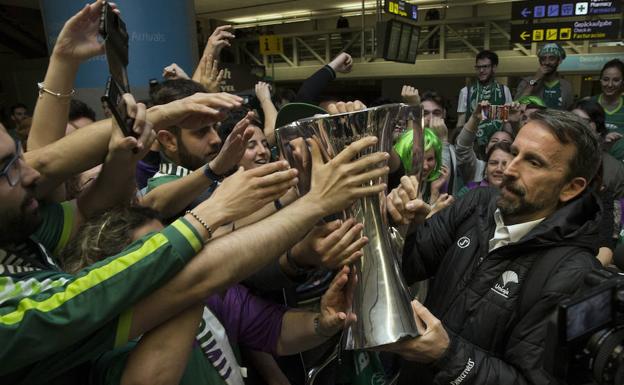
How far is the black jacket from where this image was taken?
98 cm

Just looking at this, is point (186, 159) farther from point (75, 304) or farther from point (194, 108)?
point (75, 304)

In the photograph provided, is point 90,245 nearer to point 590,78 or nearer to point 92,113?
point 92,113

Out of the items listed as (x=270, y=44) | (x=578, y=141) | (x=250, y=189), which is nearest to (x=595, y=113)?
(x=578, y=141)

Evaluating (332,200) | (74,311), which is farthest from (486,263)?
(74,311)

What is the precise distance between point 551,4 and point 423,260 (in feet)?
22.2

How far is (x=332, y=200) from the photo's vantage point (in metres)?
0.82

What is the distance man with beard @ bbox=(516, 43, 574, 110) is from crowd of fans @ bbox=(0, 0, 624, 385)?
295 centimetres

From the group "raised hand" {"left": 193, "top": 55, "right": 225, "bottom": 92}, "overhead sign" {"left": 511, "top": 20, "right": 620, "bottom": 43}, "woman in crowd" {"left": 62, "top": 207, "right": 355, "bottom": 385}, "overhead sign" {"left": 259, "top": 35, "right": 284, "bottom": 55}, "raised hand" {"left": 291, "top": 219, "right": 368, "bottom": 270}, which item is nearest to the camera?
"woman in crowd" {"left": 62, "top": 207, "right": 355, "bottom": 385}

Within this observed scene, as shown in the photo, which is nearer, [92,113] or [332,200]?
[332,200]

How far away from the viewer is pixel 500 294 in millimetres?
1080

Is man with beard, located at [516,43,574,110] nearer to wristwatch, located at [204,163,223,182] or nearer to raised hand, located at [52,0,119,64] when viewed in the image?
wristwatch, located at [204,163,223,182]

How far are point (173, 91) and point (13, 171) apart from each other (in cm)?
81

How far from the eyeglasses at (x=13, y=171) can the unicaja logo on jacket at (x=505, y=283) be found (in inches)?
42.3

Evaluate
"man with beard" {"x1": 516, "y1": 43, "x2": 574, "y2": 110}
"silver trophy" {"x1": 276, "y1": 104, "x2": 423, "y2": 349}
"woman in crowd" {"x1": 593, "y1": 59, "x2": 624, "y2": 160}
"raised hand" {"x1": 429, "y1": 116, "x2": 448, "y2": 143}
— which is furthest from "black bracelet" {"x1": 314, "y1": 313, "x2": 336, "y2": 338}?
"man with beard" {"x1": 516, "y1": 43, "x2": 574, "y2": 110}
